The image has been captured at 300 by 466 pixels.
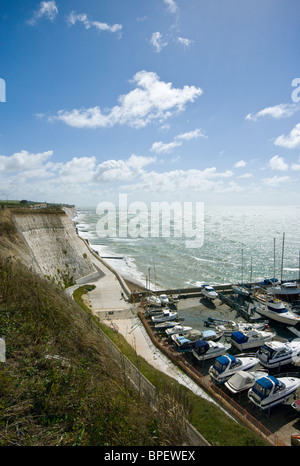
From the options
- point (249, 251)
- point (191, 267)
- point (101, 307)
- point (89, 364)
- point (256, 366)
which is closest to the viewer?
point (89, 364)

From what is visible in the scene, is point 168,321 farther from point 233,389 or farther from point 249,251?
point 249,251

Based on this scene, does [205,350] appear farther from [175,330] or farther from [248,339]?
[248,339]

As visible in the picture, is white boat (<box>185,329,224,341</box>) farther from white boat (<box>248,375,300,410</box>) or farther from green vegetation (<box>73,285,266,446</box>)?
white boat (<box>248,375,300,410</box>)

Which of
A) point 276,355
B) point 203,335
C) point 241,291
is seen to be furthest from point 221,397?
point 241,291

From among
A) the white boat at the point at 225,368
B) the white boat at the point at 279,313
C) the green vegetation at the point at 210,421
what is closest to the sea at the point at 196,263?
the white boat at the point at 279,313

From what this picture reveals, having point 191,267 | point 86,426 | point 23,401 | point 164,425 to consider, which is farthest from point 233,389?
point 191,267

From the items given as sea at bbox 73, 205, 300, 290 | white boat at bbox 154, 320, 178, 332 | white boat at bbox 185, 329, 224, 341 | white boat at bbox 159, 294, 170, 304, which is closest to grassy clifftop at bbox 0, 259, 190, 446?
white boat at bbox 185, 329, 224, 341
